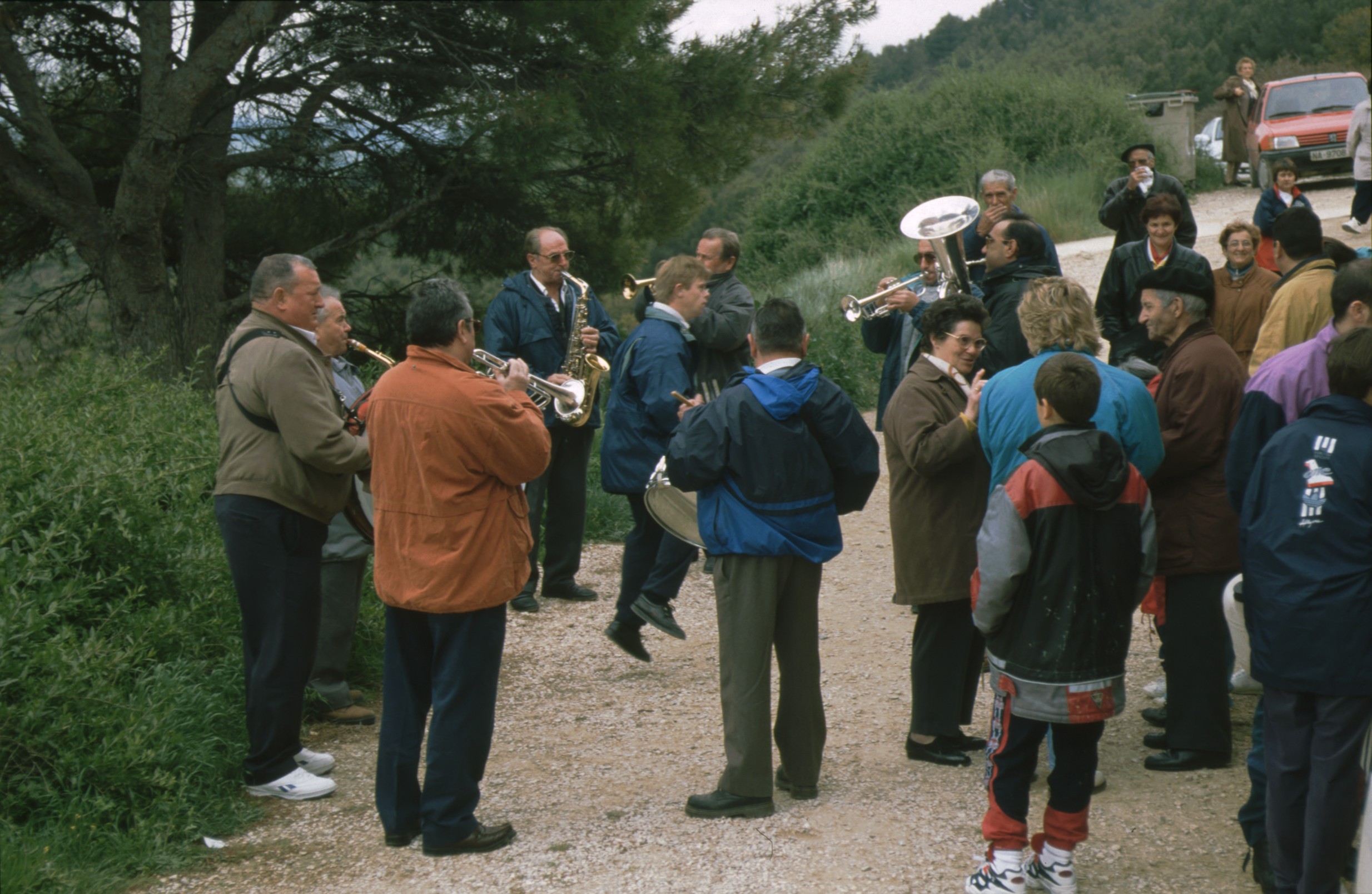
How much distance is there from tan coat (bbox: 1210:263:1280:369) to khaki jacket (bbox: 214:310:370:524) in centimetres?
416

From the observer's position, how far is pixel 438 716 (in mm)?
3893

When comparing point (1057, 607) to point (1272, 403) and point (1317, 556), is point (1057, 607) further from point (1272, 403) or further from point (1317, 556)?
point (1272, 403)

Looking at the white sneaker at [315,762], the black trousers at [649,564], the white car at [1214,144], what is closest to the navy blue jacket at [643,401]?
the black trousers at [649,564]

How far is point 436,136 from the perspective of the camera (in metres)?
10.6

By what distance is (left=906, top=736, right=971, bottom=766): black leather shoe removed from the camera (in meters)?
4.56

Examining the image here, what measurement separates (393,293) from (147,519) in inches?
258

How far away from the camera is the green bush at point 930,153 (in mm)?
19859

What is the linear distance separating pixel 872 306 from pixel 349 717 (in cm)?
319

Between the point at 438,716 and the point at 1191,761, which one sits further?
the point at 1191,761

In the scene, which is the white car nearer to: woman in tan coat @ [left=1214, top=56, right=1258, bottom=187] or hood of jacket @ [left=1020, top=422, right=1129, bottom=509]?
woman in tan coat @ [left=1214, top=56, right=1258, bottom=187]

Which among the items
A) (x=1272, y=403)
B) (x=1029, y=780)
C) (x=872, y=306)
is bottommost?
(x=1029, y=780)

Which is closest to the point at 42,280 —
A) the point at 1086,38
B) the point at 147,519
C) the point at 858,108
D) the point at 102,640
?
the point at 147,519

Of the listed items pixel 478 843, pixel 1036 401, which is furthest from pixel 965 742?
pixel 478 843

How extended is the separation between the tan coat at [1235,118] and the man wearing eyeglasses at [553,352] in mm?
15477
